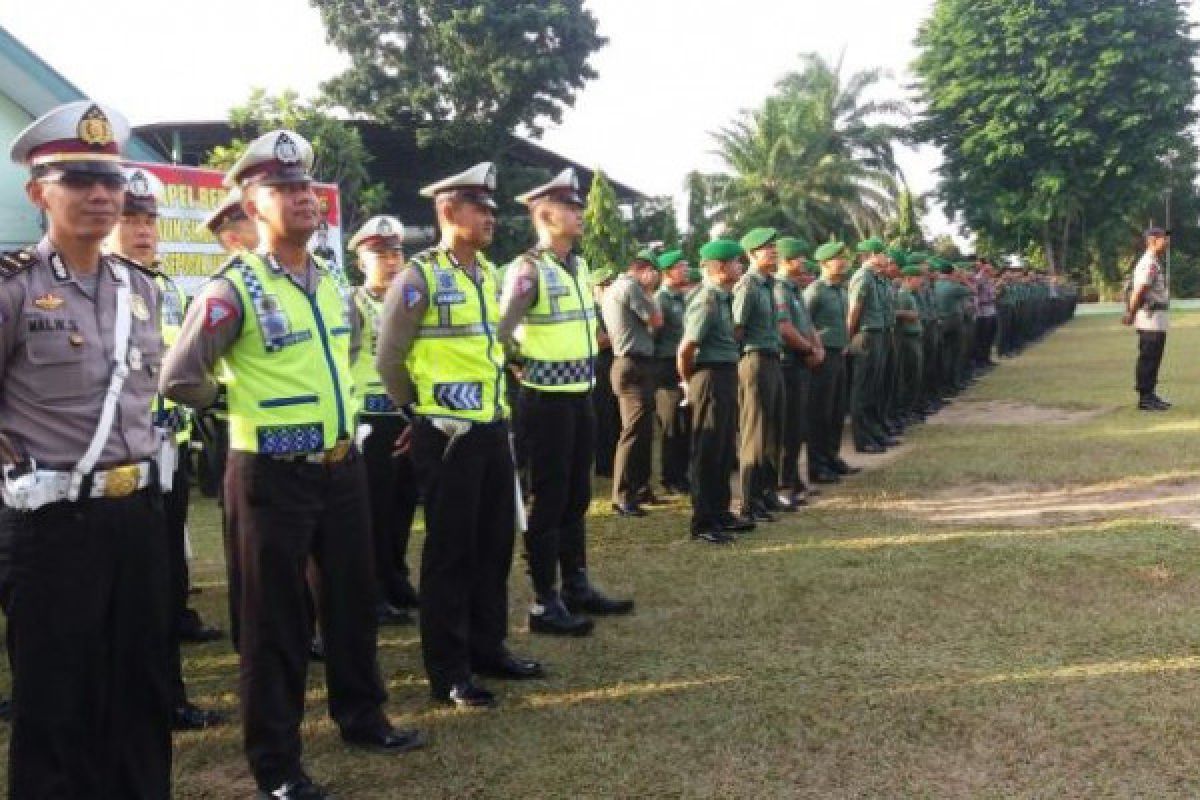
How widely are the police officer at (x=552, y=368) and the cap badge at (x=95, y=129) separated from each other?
220 cm

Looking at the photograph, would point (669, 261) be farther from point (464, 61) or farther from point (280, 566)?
point (464, 61)

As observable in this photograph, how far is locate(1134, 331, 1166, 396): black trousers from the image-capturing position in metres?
11.8

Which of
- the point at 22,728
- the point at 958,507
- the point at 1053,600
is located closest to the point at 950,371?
the point at 958,507

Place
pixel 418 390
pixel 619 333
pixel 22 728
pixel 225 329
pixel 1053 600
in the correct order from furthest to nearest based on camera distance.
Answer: pixel 619 333 < pixel 1053 600 < pixel 418 390 < pixel 225 329 < pixel 22 728

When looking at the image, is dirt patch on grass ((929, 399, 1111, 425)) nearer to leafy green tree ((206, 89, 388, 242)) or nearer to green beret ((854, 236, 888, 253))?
green beret ((854, 236, 888, 253))

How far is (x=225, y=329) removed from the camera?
3.32 metres

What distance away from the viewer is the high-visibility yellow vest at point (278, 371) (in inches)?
131

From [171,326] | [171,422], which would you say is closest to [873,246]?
[171,326]


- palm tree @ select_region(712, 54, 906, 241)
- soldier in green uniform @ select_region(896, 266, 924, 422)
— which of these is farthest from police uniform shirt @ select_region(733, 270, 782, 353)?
palm tree @ select_region(712, 54, 906, 241)

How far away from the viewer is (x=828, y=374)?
359 inches

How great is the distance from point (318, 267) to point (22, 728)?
A: 1650 mm

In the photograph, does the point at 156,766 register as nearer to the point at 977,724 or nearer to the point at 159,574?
the point at 159,574

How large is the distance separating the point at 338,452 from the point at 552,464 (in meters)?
1.69

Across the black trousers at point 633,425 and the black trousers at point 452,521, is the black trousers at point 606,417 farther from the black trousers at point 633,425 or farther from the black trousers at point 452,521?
the black trousers at point 452,521
